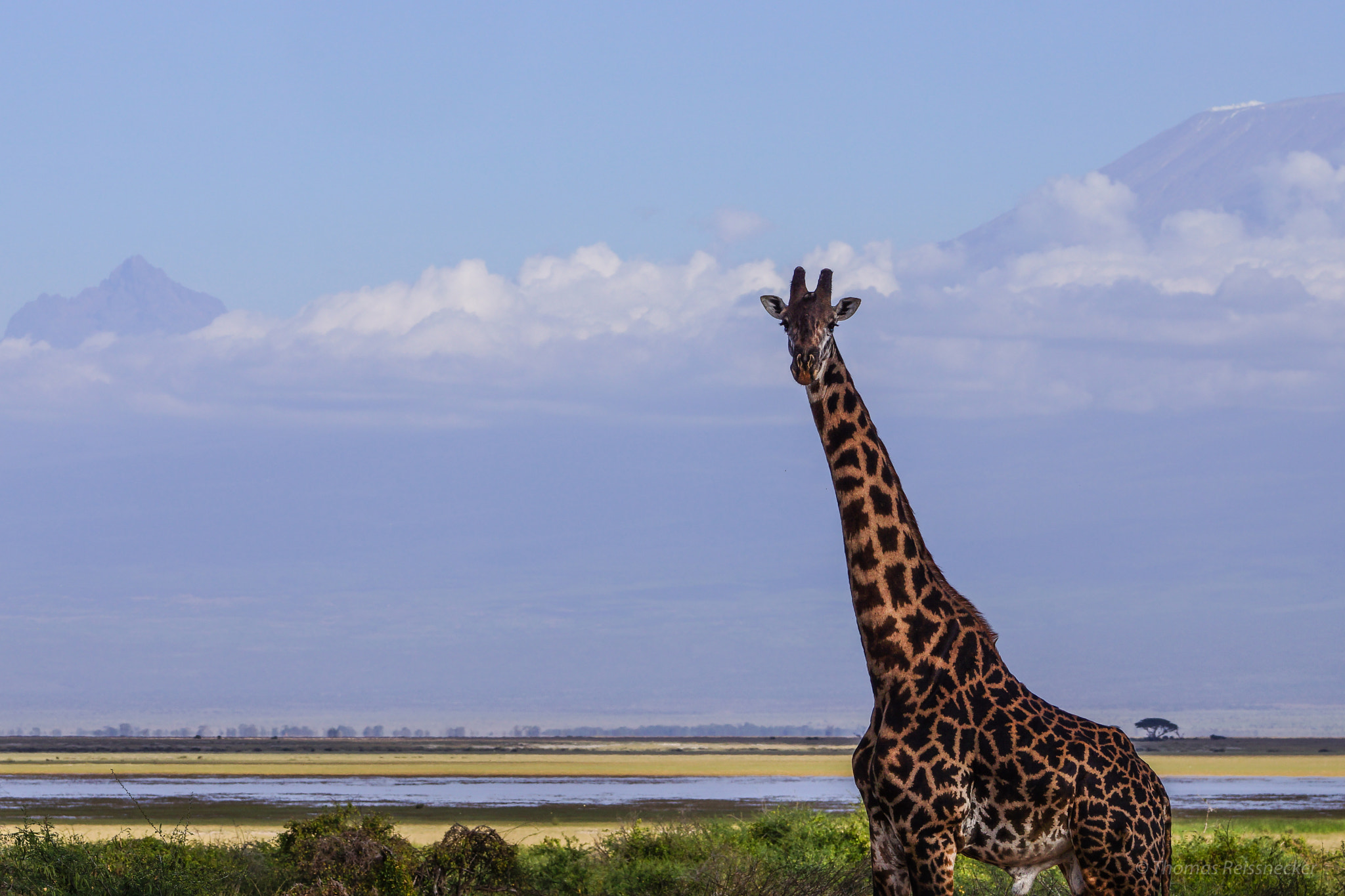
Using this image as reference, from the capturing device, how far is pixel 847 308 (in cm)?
1005

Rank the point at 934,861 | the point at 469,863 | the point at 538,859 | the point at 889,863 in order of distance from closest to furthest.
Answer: the point at 934,861, the point at 889,863, the point at 469,863, the point at 538,859

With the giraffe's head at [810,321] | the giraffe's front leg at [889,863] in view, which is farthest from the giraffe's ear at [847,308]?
the giraffe's front leg at [889,863]

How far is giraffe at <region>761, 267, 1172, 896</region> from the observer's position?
30.9 ft

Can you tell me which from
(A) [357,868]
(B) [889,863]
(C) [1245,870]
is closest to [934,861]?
(B) [889,863]

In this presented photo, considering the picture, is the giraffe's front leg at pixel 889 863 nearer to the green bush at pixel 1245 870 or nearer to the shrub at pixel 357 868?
the shrub at pixel 357 868

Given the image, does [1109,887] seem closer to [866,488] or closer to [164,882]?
[866,488]

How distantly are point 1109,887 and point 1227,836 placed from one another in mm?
10893

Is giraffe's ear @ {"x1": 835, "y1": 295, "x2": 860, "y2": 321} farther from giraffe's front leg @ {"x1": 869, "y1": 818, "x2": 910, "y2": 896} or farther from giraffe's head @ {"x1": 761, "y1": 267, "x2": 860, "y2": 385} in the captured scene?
giraffe's front leg @ {"x1": 869, "y1": 818, "x2": 910, "y2": 896}

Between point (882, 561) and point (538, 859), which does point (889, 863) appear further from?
point (538, 859)

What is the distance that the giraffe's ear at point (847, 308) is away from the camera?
9984 mm

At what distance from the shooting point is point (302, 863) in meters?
17.1

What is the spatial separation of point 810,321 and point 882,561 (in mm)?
1852

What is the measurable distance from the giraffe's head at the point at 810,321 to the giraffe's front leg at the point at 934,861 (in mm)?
3185

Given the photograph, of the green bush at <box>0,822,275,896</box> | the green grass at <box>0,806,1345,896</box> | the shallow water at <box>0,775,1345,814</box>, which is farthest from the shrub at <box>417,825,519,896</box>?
the shallow water at <box>0,775,1345,814</box>
